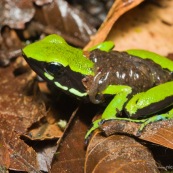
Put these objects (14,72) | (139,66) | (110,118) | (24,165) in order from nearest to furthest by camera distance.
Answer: (24,165) → (110,118) → (139,66) → (14,72)

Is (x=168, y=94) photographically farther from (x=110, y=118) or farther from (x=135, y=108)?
(x=110, y=118)

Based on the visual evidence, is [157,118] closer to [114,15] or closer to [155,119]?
[155,119]

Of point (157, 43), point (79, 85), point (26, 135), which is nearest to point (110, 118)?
point (79, 85)

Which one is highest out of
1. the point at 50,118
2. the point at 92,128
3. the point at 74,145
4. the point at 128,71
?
the point at 128,71

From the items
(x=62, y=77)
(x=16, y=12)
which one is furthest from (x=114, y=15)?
(x=16, y=12)

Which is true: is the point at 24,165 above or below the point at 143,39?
below

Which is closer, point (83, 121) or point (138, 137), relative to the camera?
point (138, 137)

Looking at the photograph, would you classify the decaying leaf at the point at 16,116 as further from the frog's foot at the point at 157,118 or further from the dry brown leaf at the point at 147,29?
the dry brown leaf at the point at 147,29

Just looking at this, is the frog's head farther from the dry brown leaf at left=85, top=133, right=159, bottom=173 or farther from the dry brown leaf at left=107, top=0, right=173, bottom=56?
the dry brown leaf at left=107, top=0, right=173, bottom=56
